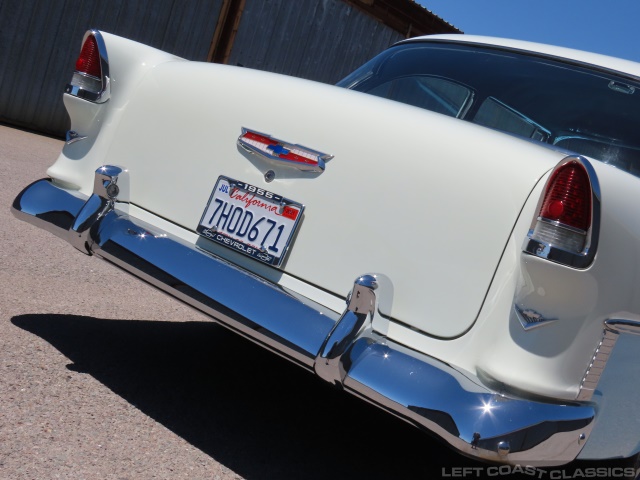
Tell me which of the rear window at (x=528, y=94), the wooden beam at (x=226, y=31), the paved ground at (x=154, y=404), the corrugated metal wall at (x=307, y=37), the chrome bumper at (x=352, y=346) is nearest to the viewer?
the chrome bumper at (x=352, y=346)

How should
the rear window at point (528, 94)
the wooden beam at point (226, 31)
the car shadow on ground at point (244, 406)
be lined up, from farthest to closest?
the wooden beam at point (226, 31) → the rear window at point (528, 94) → the car shadow on ground at point (244, 406)

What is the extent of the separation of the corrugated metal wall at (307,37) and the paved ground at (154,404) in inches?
340

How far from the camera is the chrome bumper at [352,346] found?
2.16m

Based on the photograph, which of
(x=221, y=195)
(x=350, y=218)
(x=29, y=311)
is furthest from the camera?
(x=29, y=311)

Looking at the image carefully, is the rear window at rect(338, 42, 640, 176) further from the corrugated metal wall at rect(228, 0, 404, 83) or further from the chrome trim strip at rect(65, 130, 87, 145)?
the corrugated metal wall at rect(228, 0, 404, 83)

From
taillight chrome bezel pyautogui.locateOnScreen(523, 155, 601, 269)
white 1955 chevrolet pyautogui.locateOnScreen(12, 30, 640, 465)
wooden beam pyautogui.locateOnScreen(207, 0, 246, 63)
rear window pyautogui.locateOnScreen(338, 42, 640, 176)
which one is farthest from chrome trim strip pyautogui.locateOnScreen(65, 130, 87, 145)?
wooden beam pyautogui.locateOnScreen(207, 0, 246, 63)

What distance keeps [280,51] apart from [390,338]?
11.2 metres

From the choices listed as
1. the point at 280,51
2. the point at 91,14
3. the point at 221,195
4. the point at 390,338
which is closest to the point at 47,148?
the point at 91,14

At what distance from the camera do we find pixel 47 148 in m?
9.69

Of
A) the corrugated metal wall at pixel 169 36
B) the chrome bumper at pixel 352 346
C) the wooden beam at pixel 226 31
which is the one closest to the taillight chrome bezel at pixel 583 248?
the chrome bumper at pixel 352 346

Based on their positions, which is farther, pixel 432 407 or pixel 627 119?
pixel 627 119

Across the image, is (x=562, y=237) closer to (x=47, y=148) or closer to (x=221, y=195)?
(x=221, y=195)

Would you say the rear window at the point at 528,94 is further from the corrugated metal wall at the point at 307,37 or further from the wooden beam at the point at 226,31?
the wooden beam at the point at 226,31

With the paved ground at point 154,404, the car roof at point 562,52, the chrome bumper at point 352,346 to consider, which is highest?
the car roof at point 562,52
